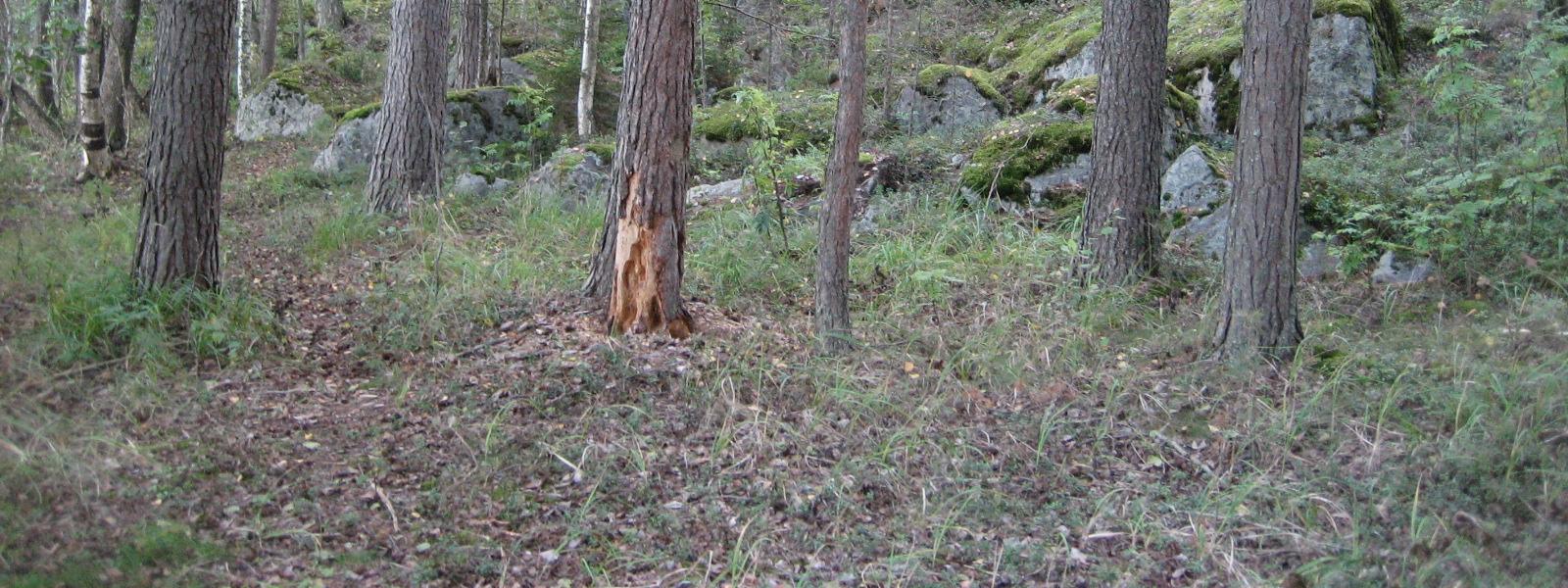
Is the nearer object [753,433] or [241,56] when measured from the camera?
[753,433]

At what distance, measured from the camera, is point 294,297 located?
→ 766cm

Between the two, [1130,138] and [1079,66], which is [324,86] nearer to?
[1079,66]

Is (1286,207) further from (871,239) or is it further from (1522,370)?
(871,239)

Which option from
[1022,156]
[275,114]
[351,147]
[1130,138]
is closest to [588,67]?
[351,147]

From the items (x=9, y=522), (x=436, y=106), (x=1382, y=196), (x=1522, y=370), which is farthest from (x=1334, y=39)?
(x=9, y=522)

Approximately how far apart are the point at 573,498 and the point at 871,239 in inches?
189

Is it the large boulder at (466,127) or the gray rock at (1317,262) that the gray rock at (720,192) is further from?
the gray rock at (1317,262)

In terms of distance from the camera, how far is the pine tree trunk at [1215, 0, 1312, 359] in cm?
651

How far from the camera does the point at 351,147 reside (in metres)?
11.9

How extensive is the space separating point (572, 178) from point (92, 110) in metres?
5.18

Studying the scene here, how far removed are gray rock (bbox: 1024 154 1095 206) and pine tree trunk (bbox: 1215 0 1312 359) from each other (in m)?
3.28

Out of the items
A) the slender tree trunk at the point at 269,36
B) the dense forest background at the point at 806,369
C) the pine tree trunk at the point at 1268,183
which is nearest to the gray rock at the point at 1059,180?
the dense forest background at the point at 806,369

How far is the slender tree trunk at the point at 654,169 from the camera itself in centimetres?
704

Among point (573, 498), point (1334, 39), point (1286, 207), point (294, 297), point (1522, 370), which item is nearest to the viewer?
point (573, 498)
